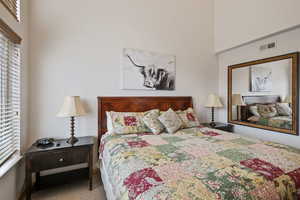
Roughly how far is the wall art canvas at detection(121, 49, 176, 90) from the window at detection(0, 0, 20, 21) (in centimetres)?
139

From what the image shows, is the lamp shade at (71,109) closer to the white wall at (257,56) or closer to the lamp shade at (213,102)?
the lamp shade at (213,102)

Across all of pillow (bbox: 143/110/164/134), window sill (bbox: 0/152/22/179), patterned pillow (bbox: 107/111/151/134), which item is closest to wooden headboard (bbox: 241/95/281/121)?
pillow (bbox: 143/110/164/134)

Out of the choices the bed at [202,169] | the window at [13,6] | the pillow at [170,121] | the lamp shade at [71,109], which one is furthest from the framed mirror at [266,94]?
the window at [13,6]

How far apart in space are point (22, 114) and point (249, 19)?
3.78m

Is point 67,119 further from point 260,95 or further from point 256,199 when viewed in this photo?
point 260,95

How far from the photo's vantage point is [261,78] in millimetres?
2711

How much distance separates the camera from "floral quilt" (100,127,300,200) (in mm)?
928

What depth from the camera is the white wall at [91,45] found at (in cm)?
220

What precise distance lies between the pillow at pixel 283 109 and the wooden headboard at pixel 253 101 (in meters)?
0.08

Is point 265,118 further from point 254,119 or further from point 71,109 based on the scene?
point 71,109

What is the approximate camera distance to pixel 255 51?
9.09ft

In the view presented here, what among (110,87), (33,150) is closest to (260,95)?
(110,87)

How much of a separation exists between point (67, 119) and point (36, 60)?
36.6 inches

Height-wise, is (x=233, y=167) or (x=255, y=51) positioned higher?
(x=255, y=51)
